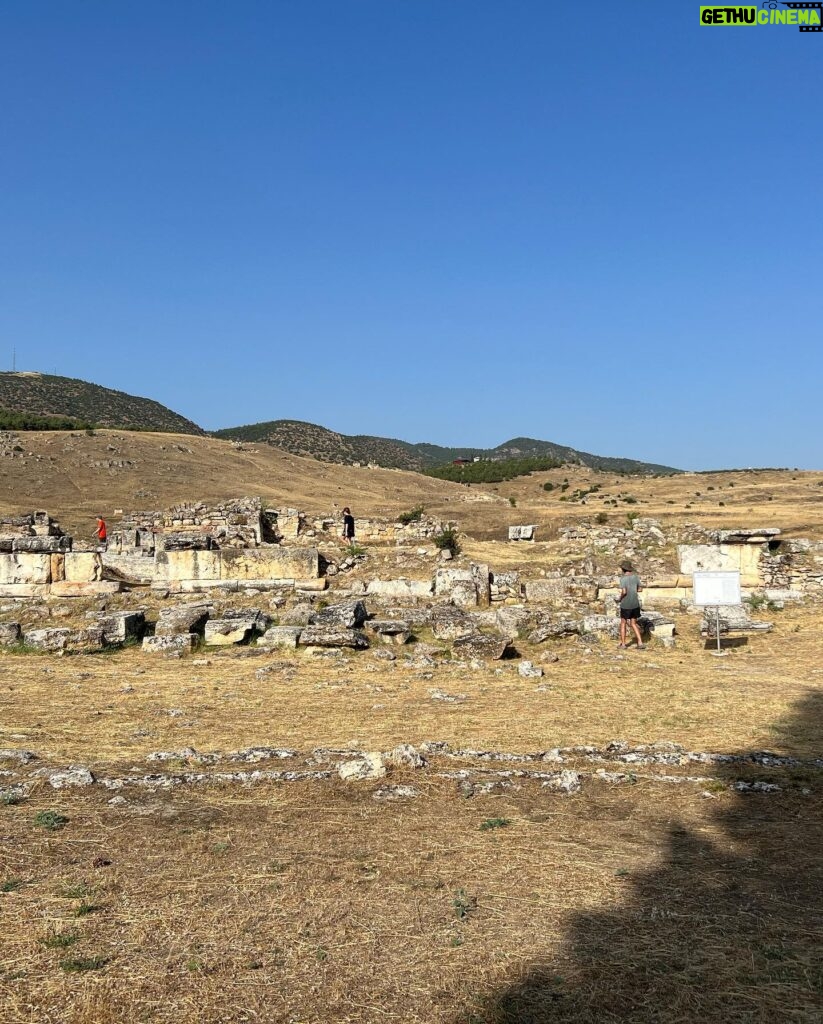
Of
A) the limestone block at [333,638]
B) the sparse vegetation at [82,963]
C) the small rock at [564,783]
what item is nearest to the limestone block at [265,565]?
the limestone block at [333,638]

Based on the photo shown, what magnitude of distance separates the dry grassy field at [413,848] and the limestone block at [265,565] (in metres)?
5.22

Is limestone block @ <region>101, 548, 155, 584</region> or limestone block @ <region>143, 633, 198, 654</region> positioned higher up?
limestone block @ <region>101, 548, 155, 584</region>

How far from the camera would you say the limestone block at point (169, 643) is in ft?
38.9

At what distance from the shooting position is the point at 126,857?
186 inches

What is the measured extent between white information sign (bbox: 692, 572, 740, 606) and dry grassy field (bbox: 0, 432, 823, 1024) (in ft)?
6.04

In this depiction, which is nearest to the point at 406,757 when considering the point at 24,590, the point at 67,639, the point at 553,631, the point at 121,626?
the point at 553,631

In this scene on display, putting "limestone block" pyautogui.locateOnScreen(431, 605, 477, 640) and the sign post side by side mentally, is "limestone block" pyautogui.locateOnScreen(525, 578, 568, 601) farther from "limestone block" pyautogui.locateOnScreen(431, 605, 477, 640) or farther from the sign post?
the sign post

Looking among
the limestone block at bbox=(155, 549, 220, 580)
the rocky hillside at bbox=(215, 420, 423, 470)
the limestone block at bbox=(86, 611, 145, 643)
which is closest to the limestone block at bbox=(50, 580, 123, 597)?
the limestone block at bbox=(155, 549, 220, 580)

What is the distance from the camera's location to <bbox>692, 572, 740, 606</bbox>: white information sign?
41.3 ft

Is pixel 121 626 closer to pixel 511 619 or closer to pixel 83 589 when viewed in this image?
pixel 83 589

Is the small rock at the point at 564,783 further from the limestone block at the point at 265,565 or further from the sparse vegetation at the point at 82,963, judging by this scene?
the limestone block at the point at 265,565

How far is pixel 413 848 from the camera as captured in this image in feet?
16.2

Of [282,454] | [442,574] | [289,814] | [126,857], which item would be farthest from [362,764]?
[282,454]

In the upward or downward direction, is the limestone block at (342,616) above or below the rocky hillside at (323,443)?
below
